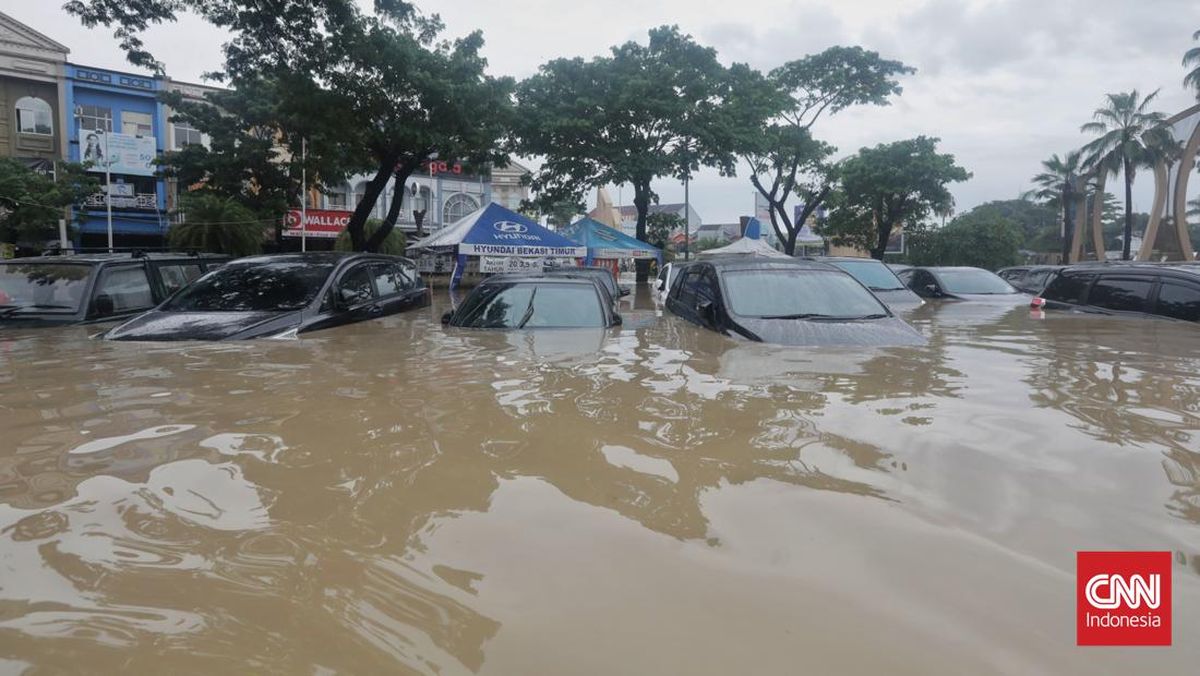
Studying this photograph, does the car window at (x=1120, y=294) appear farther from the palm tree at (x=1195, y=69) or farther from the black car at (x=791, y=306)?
the palm tree at (x=1195, y=69)

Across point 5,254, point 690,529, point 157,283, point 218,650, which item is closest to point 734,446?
point 690,529

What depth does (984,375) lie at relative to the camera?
429 cm

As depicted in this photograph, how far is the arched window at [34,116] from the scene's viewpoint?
3067cm

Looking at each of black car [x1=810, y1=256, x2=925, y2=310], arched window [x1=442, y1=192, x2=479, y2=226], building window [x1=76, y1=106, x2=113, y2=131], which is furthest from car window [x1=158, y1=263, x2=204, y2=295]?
arched window [x1=442, y1=192, x2=479, y2=226]

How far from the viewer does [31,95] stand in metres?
30.8

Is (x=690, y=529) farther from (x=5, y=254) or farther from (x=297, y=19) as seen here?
(x=5, y=254)

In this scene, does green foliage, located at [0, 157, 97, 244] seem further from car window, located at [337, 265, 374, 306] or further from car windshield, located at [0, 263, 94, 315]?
car window, located at [337, 265, 374, 306]

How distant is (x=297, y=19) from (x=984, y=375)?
12.6 metres

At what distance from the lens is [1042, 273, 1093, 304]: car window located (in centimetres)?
761

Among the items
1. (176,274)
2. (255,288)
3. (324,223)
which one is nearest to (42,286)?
(176,274)

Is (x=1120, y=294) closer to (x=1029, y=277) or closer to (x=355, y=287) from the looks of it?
(x=355, y=287)

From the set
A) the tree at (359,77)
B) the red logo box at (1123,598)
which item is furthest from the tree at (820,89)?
the red logo box at (1123,598)

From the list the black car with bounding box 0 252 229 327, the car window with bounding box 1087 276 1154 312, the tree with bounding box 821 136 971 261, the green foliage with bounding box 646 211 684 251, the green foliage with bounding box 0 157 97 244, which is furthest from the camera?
the tree with bounding box 821 136 971 261

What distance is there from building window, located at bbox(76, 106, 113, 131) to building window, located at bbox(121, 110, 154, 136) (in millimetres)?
539
